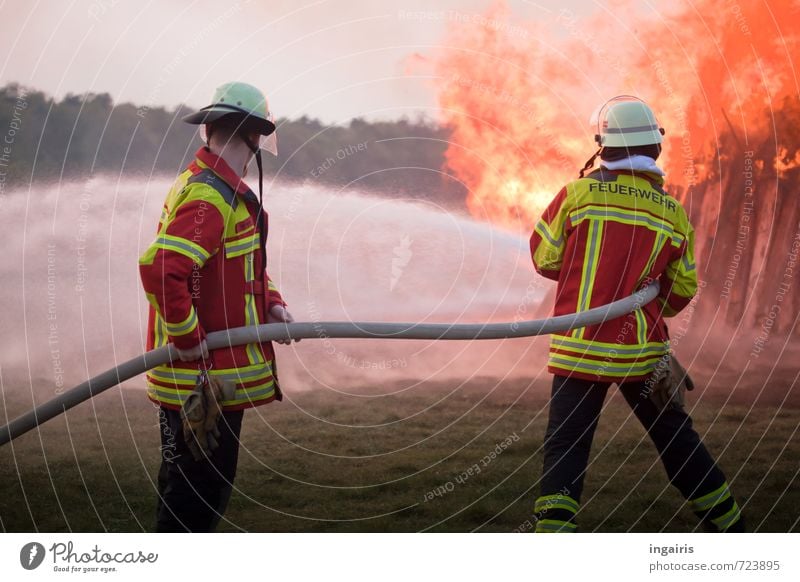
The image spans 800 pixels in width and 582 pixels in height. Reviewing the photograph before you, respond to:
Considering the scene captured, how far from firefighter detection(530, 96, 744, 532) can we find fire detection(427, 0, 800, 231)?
3.22m

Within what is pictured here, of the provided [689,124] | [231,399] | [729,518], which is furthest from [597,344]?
[689,124]

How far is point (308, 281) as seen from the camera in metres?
13.0

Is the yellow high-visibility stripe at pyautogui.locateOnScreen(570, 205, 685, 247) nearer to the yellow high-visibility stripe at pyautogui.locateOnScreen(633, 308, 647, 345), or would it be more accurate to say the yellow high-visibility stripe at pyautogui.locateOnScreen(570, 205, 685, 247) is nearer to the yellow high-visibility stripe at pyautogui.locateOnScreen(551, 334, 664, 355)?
the yellow high-visibility stripe at pyautogui.locateOnScreen(633, 308, 647, 345)

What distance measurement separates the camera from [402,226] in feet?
39.6

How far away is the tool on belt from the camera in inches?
216

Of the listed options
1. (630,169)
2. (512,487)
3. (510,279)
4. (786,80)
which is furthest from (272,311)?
(510,279)

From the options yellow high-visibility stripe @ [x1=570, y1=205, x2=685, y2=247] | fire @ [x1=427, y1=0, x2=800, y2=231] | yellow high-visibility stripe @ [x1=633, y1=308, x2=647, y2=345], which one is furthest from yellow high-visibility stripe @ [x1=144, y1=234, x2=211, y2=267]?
fire @ [x1=427, y1=0, x2=800, y2=231]

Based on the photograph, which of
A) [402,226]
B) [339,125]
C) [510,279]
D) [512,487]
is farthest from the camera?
[510,279]

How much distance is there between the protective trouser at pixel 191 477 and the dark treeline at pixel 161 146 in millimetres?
5090

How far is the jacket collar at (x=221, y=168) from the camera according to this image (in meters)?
5.55

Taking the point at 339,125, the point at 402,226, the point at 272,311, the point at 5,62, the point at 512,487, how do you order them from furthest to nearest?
the point at 402,226 → the point at 339,125 → the point at 5,62 → the point at 512,487 → the point at 272,311

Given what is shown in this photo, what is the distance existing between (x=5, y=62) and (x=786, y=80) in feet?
23.8

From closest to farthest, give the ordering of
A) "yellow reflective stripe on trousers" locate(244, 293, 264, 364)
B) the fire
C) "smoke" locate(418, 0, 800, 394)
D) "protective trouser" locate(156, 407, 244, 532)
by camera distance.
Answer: "protective trouser" locate(156, 407, 244, 532) < "yellow reflective stripe on trousers" locate(244, 293, 264, 364) < the fire < "smoke" locate(418, 0, 800, 394)

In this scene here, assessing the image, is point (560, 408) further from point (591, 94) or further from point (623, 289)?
point (591, 94)
